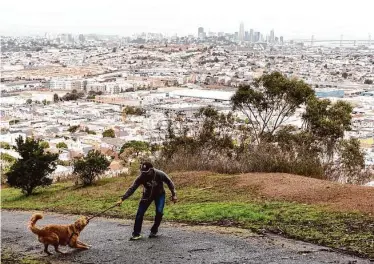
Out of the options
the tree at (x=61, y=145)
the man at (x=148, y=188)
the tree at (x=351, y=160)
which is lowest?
the tree at (x=61, y=145)

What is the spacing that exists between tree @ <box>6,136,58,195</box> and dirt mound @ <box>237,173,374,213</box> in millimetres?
5411

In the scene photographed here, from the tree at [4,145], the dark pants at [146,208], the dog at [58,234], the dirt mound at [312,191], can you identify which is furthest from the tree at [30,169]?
the tree at [4,145]

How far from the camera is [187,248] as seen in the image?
259 inches

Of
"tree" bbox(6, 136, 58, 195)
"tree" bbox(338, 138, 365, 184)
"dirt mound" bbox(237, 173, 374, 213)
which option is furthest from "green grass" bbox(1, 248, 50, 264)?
"tree" bbox(338, 138, 365, 184)

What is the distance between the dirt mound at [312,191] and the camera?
849 centimetres

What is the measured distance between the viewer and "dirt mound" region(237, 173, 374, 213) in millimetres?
8492

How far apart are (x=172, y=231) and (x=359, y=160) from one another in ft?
28.7

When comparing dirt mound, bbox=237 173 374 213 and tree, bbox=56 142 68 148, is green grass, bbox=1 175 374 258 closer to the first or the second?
dirt mound, bbox=237 173 374 213

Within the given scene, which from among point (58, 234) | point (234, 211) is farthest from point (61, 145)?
point (58, 234)

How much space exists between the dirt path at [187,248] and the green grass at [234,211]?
13.2 inches

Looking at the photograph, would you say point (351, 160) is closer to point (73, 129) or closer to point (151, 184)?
point (151, 184)

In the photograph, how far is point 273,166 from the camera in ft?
40.8

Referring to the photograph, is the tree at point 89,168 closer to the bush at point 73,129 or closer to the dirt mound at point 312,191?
the dirt mound at point 312,191

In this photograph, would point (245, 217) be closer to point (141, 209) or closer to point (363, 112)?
point (141, 209)
